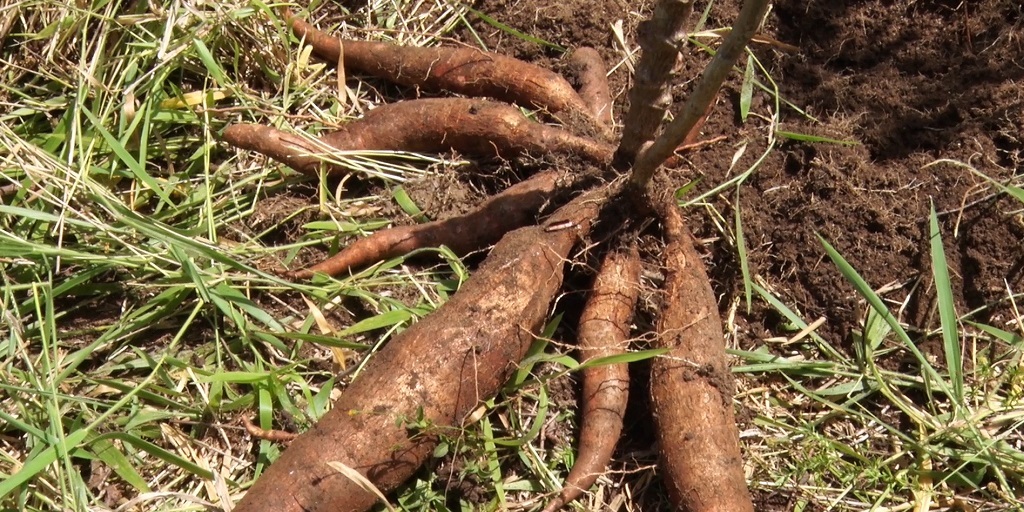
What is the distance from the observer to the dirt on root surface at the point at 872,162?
1.92 metres

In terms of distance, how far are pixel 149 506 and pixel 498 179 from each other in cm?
114

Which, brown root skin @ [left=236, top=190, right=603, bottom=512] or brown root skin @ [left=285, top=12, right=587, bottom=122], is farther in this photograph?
brown root skin @ [left=285, top=12, right=587, bottom=122]

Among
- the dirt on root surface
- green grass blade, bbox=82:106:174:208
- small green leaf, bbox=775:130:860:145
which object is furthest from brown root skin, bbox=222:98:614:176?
small green leaf, bbox=775:130:860:145

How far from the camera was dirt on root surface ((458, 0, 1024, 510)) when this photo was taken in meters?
1.92

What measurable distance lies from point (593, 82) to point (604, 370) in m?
0.84

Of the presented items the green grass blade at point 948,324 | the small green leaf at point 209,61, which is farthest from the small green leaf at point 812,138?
→ the small green leaf at point 209,61

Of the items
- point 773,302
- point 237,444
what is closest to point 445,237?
point 237,444

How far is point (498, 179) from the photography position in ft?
6.96

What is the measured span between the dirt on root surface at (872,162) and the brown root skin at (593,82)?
0.09 meters

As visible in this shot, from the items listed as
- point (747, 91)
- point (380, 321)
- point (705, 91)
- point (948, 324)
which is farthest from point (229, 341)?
point (948, 324)

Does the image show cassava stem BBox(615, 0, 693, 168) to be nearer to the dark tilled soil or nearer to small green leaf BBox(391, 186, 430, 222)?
the dark tilled soil

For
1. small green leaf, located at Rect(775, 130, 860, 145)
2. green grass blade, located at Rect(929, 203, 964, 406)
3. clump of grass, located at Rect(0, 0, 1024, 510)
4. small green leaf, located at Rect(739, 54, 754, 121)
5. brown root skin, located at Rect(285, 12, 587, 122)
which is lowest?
clump of grass, located at Rect(0, 0, 1024, 510)

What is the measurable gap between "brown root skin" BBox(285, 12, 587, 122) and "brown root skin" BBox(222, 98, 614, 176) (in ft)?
0.34

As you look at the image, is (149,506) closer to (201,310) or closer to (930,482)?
(201,310)
